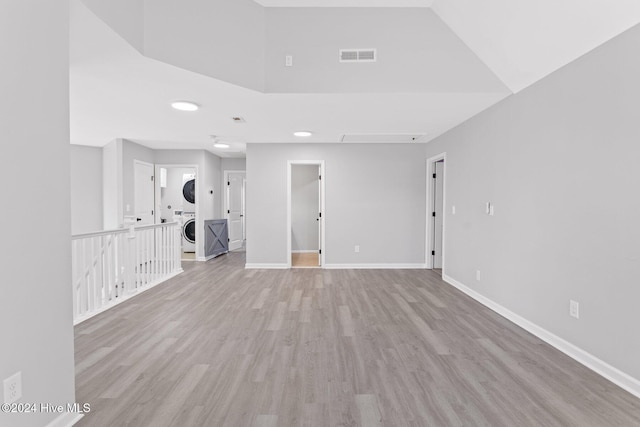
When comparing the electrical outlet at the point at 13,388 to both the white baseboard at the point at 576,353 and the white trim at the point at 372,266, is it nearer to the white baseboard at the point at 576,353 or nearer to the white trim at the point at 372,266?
the white baseboard at the point at 576,353

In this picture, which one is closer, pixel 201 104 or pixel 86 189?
pixel 201 104

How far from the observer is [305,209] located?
25.3 ft

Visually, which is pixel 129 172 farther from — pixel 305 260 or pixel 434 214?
pixel 434 214

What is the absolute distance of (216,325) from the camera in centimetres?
301

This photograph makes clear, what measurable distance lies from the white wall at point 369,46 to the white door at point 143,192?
4354 millimetres

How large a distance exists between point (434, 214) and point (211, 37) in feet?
15.1

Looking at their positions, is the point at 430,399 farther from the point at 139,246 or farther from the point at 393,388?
the point at 139,246

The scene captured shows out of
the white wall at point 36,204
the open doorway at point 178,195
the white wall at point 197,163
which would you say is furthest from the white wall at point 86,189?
the white wall at point 36,204

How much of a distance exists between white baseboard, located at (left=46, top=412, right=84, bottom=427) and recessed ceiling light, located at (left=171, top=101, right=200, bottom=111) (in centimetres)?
297

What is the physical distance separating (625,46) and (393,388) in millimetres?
2811

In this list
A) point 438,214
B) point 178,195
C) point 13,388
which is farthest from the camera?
point 178,195

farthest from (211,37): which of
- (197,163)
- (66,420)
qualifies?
(197,163)

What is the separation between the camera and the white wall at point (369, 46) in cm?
301

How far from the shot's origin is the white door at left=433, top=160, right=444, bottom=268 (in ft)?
18.4
